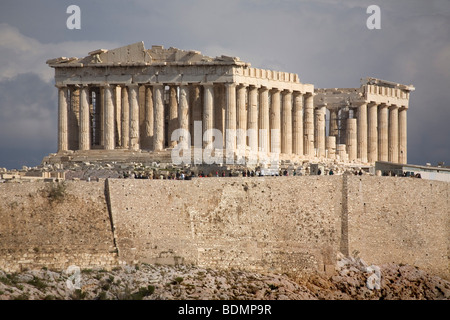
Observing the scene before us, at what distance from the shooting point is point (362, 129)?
4609 inches

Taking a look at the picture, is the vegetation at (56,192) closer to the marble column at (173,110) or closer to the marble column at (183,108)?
Result: the marble column at (183,108)

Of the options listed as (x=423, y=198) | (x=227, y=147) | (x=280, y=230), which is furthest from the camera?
(x=227, y=147)

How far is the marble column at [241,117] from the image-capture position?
102 meters

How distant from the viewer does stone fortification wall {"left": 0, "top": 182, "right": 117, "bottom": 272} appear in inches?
2928

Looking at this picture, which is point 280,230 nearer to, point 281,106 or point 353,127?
point 281,106

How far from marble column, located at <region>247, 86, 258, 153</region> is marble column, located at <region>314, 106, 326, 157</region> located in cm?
945

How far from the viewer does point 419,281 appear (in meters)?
85.8

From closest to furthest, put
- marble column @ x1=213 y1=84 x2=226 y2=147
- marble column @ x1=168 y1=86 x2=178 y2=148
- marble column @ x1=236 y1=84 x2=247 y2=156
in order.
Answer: marble column @ x1=236 y1=84 x2=247 y2=156, marble column @ x1=213 y1=84 x2=226 y2=147, marble column @ x1=168 y1=86 x2=178 y2=148

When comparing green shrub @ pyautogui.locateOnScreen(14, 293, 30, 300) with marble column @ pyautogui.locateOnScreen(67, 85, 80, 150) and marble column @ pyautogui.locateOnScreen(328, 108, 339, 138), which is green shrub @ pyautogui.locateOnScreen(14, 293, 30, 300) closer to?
marble column @ pyautogui.locateOnScreen(67, 85, 80, 150)

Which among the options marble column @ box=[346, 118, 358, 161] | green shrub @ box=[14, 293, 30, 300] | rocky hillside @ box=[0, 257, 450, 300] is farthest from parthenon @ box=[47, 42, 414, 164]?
green shrub @ box=[14, 293, 30, 300]

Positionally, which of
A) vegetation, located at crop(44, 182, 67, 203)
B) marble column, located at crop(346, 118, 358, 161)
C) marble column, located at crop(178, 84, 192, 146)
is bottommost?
vegetation, located at crop(44, 182, 67, 203)
